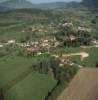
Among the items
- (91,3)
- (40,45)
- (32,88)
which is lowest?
(91,3)

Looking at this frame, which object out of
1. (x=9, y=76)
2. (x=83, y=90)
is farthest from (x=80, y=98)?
(x=9, y=76)

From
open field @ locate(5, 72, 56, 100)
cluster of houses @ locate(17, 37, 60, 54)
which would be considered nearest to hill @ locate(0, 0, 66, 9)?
cluster of houses @ locate(17, 37, 60, 54)

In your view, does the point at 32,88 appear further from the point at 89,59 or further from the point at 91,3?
the point at 91,3

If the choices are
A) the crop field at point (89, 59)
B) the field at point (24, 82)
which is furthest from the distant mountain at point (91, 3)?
the field at point (24, 82)

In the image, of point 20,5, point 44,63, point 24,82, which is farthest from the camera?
point 20,5

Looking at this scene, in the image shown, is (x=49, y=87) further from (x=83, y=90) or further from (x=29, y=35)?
(x=29, y=35)

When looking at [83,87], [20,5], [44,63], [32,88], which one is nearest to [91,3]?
[20,5]
